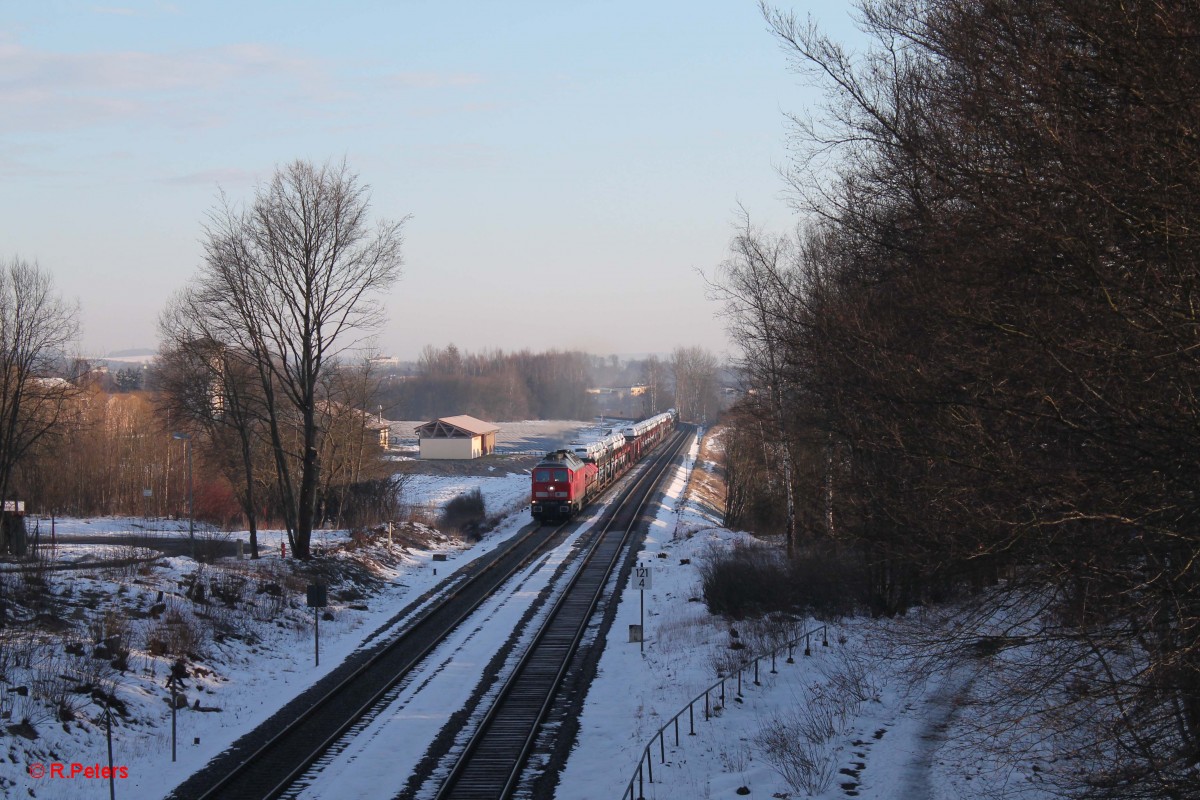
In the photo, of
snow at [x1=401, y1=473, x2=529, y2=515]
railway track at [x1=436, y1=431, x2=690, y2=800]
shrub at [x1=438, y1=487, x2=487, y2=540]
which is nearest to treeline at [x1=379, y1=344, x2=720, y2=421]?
snow at [x1=401, y1=473, x2=529, y2=515]

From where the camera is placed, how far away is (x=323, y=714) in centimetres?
1391

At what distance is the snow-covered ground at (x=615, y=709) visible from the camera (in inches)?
419

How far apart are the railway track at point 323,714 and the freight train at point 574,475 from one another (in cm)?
1490

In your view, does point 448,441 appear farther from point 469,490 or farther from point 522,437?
point 522,437

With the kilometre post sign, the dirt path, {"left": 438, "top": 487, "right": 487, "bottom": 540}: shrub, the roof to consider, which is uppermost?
the roof

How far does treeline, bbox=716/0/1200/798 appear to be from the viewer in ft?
18.4

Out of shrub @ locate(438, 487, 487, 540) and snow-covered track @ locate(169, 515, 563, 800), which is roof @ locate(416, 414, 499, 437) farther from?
snow-covered track @ locate(169, 515, 563, 800)

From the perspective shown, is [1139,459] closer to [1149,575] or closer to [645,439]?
[1149,575]

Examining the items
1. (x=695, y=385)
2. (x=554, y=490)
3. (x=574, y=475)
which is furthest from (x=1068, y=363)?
(x=695, y=385)

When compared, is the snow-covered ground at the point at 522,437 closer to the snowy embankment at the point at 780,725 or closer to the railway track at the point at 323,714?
the railway track at the point at 323,714

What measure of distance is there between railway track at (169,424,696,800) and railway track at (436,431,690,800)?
191 cm

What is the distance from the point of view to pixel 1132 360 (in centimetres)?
579

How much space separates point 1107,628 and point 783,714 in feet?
23.7

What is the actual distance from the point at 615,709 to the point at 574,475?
83.7 ft
